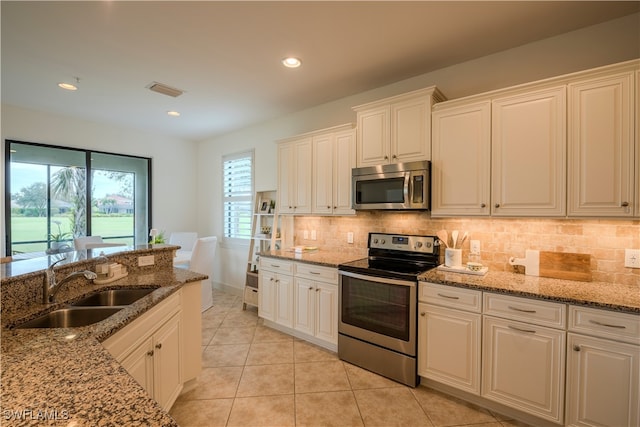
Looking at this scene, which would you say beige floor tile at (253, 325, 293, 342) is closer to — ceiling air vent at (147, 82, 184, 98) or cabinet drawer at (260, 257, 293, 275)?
cabinet drawer at (260, 257, 293, 275)

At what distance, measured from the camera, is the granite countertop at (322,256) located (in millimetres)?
2928

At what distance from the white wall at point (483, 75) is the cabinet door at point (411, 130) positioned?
413 mm

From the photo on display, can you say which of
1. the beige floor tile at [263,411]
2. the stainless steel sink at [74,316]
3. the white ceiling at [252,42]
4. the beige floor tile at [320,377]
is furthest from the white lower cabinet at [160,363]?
the white ceiling at [252,42]

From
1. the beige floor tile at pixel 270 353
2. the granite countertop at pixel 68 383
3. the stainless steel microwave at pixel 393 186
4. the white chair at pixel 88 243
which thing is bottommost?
the beige floor tile at pixel 270 353

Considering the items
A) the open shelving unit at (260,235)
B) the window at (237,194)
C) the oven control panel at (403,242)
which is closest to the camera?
the oven control panel at (403,242)

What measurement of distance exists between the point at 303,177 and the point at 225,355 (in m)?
2.10

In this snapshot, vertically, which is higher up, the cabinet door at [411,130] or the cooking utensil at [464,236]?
the cabinet door at [411,130]

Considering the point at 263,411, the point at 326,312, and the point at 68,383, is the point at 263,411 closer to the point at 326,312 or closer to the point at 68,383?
the point at 326,312

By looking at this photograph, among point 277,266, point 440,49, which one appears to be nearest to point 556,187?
point 440,49

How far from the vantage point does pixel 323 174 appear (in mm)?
3285

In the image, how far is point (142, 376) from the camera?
1613 mm

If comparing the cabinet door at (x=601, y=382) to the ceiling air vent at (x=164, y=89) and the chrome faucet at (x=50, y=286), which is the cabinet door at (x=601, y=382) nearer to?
the chrome faucet at (x=50, y=286)

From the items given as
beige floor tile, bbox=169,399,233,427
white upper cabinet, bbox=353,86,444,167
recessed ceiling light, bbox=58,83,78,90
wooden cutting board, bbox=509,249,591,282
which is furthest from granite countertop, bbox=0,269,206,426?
recessed ceiling light, bbox=58,83,78,90

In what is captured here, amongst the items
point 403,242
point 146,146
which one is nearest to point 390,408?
point 403,242
